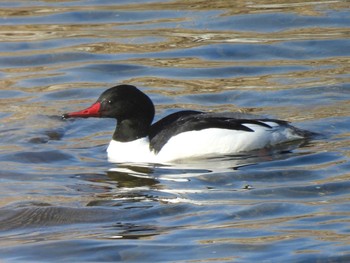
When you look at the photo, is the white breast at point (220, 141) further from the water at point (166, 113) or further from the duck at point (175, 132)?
the water at point (166, 113)

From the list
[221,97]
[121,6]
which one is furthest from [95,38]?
[221,97]

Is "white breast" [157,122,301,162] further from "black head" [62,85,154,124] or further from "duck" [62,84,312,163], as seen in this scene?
"black head" [62,85,154,124]

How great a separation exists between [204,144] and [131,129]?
0.78m

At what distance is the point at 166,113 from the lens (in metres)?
13.5

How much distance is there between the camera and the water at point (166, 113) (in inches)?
343

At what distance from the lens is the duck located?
12.0 metres

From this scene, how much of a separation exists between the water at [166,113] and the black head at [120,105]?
0.40 m

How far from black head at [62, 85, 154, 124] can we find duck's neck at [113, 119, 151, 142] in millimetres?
99

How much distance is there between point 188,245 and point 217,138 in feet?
12.2

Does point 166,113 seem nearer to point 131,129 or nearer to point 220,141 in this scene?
point 131,129

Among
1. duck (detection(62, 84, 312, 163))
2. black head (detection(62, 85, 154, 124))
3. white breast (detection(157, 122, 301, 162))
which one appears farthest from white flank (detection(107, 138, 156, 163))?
black head (detection(62, 85, 154, 124))

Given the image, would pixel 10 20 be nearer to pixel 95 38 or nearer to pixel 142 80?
pixel 95 38

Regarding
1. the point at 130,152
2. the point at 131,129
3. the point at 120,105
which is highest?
the point at 120,105

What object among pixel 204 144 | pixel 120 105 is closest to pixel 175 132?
pixel 204 144
